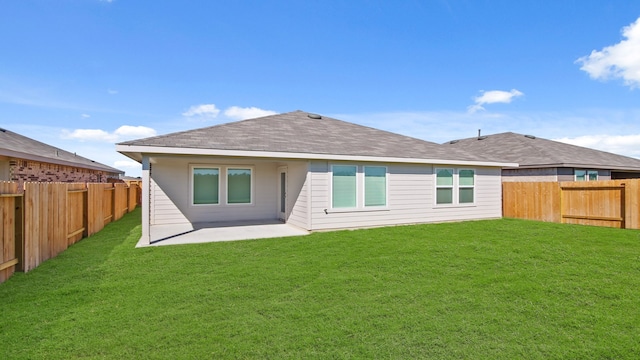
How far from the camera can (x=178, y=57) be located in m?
13.3

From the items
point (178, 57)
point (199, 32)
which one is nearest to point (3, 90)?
point (178, 57)

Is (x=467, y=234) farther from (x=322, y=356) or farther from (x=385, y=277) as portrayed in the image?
(x=322, y=356)

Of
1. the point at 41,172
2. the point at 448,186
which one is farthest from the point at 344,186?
the point at 41,172

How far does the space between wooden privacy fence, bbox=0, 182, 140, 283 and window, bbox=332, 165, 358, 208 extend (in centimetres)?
712

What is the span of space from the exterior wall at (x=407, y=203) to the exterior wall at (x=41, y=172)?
422 inches

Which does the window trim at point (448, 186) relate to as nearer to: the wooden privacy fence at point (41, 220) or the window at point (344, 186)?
the window at point (344, 186)

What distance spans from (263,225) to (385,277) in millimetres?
6393

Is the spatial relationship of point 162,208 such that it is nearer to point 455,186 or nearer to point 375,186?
point 375,186

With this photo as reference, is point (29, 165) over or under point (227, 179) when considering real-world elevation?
over

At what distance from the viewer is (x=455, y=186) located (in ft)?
38.6

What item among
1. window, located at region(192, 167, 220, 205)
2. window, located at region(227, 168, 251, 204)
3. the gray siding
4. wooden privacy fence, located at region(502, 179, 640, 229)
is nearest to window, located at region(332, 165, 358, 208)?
window, located at region(227, 168, 251, 204)

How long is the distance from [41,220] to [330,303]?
6.22 meters

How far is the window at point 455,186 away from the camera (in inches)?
454

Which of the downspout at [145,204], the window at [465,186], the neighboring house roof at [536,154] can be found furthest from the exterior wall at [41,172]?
the neighboring house roof at [536,154]
